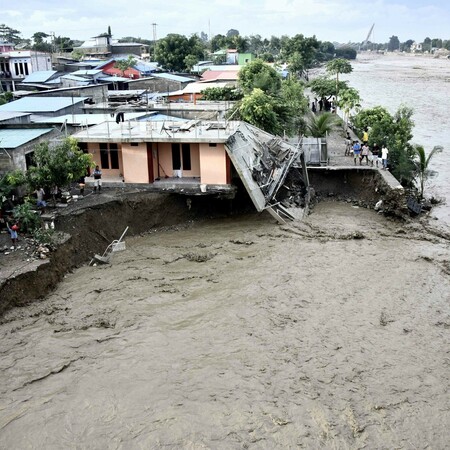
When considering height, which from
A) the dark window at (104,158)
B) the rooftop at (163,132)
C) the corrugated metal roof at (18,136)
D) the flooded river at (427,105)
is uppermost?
the corrugated metal roof at (18,136)

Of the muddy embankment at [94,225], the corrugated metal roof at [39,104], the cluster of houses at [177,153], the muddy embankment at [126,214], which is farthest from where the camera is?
the corrugated metal roof at [39,104]

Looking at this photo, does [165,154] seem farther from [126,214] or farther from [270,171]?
[270,171]

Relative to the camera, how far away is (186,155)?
21250mm

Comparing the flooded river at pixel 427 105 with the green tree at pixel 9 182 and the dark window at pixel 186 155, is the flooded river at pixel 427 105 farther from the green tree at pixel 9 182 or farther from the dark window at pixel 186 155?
the green tree at pixel 9 182

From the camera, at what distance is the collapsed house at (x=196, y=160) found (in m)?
20.1

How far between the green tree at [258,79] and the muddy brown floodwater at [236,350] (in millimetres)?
15777

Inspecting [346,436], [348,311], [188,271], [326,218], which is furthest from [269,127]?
[346,436]

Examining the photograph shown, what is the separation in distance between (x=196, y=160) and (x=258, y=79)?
43.3ft

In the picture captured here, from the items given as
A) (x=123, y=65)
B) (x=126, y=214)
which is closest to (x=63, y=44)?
(x=123, y=65)

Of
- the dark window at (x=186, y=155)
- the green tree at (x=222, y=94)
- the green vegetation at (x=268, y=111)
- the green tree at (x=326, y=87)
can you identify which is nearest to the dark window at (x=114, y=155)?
the dark window at (x=186, y=155)

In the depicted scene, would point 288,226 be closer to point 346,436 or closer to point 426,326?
point 426,326

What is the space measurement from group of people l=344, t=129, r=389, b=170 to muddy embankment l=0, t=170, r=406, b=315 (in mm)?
1221

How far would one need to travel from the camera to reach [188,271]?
16.8 meters

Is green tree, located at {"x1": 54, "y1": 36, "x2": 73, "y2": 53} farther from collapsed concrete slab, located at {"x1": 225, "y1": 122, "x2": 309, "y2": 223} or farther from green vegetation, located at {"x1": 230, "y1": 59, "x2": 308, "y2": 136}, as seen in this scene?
collapsed concrete slab, located at {"x1": 225, "y1": 122, "x2": 309, "y2": 223}
